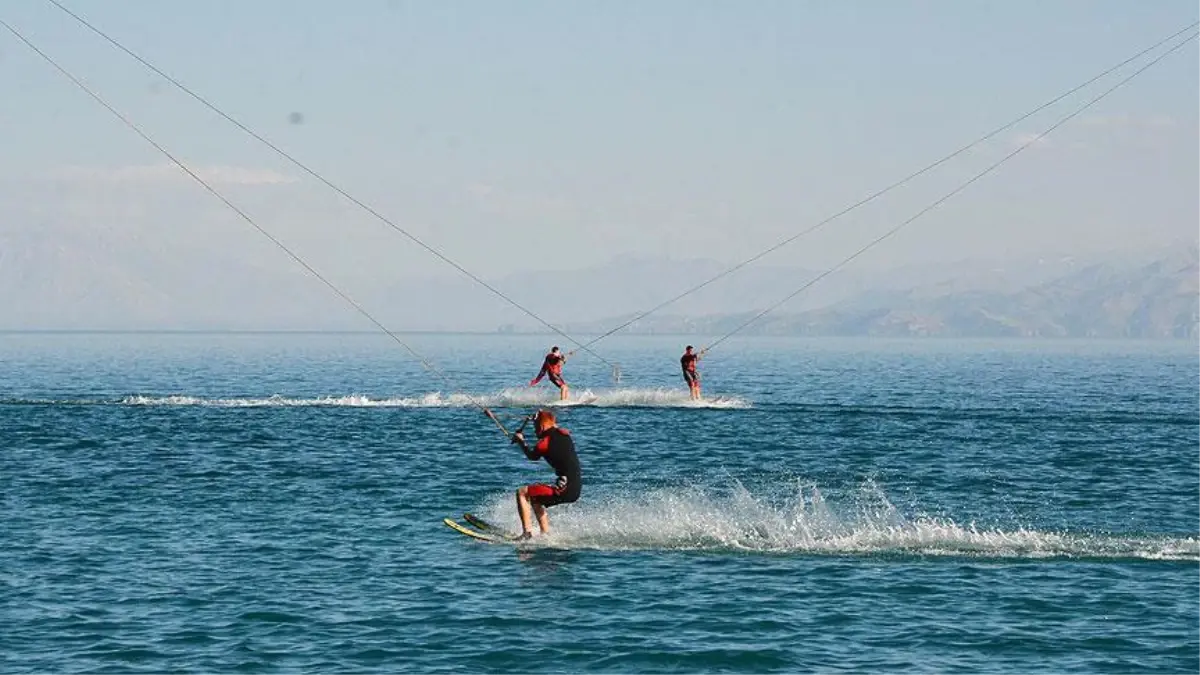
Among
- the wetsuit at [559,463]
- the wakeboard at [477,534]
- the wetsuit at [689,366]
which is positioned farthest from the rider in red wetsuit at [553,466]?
the wetsuit at [689,366]

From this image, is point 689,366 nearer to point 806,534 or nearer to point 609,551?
point 806,534

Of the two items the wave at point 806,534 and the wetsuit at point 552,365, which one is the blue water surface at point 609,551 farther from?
the wetsuit at point 552,365

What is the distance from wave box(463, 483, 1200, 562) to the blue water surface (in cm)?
10

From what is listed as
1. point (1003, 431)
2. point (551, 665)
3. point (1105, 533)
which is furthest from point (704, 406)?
point (551, 665)

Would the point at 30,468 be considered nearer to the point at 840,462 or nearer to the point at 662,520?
the point at 662,520

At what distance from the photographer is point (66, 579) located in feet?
86.0

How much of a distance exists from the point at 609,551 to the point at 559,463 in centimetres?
186

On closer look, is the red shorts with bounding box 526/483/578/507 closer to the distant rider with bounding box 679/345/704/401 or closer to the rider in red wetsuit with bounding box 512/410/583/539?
the rider in red wetsuit with bounding box 512/410/583/539

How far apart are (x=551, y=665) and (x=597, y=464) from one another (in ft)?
82.0

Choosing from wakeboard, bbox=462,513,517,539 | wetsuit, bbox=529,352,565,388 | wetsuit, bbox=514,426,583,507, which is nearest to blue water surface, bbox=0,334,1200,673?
wakeboard, bbox=462,513,517,539

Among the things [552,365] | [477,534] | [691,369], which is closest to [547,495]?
[477,534]

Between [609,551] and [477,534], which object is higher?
[477,534]

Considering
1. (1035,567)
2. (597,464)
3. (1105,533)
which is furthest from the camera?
(597,464)

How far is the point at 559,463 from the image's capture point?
1148 inches
